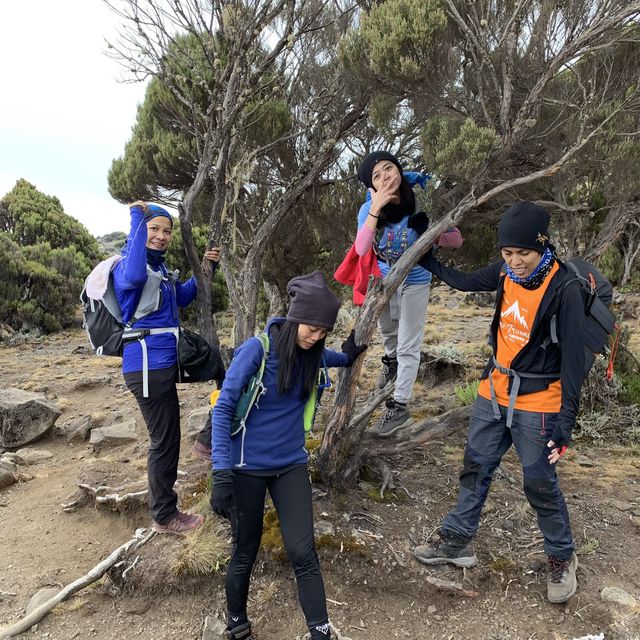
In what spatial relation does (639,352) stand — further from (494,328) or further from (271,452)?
(271,452)

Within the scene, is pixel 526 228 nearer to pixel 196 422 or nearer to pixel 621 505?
pixel 621 505

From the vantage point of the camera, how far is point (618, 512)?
13.3 ft

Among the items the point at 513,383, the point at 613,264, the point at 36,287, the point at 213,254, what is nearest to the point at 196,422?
the point at 213,254

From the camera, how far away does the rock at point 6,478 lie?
5.09 meters

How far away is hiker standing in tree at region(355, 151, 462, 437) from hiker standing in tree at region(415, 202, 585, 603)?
488 millimetres

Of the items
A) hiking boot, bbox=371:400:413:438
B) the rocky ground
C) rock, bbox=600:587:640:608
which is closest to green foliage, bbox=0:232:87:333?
the rocky ground

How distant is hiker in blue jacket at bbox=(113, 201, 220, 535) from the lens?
312 centimetres

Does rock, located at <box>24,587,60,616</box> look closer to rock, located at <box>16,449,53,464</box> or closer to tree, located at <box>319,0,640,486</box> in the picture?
tree, located at <box>319,0,640,486</box>

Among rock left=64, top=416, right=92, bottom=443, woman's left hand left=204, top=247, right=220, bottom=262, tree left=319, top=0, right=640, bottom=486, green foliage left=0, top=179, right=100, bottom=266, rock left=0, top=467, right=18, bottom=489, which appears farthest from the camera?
green foliage left=0, top=179, right=100, bottom=266

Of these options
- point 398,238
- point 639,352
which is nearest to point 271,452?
point 398,238

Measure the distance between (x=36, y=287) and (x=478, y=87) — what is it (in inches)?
629

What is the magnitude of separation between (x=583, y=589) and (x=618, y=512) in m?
1.16

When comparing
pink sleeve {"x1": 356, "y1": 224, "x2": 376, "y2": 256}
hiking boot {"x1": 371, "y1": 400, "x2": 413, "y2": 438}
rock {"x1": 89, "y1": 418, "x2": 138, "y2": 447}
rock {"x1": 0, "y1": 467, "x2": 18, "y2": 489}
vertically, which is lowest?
rock {"x1": 0, "y1": 467, "x2": 18, "y2": 489}

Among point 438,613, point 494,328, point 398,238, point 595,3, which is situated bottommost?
point 438,613
